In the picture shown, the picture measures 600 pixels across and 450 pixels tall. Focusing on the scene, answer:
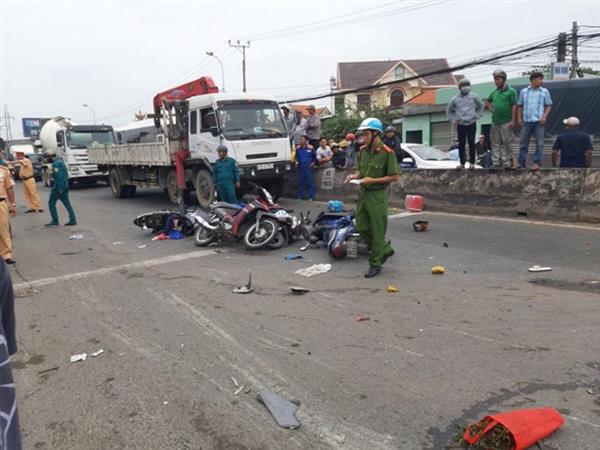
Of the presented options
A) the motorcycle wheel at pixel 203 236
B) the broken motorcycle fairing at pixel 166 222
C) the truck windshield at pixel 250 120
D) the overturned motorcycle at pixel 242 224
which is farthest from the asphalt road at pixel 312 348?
the truck windshield at pixel 250 120

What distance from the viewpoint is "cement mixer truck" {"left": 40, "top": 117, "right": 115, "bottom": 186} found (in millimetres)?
23234

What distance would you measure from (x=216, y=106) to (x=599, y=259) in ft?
29.7

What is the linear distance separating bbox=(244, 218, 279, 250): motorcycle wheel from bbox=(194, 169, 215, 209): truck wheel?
4.63 metres

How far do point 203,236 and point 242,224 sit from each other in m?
0.84

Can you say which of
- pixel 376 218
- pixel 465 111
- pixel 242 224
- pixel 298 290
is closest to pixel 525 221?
pixel 465 111

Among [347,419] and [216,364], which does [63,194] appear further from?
[347,419]

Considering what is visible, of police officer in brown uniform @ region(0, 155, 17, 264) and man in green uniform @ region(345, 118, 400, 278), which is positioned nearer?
man in green uniform @ region(345, 118, 400, 278)

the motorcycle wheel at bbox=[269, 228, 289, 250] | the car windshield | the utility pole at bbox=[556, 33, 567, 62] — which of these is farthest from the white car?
the utility pole at bbox=[556, 33, 567, 62]

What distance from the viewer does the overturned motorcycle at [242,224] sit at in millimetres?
8633

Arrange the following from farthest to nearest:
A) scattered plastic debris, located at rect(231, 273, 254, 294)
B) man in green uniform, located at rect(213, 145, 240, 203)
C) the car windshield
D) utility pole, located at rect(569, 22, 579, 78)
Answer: utility pole, located at rect(569, 22, 579, 78) < the car windshield < man in green uniform, located at rect(213, 145, 240, 203) < scattered plastic debris, located at rect(231, 273, 254, 294)

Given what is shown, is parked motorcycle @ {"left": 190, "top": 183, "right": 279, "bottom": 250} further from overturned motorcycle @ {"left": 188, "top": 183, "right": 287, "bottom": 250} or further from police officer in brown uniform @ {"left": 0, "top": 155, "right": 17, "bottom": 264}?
police officer in brown uniform @ {"left": 0, "top": 155, "right": 17, "bottom": 264}

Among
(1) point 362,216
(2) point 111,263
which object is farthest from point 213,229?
(1) point 362,216

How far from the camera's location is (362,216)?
6879mm

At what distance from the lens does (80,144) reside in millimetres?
23469
